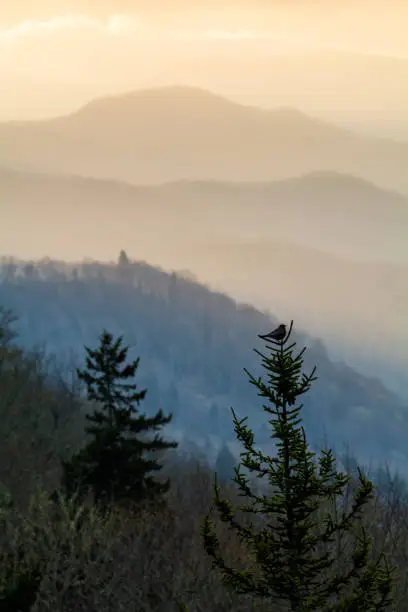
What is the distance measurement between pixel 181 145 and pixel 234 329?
9.73 meters

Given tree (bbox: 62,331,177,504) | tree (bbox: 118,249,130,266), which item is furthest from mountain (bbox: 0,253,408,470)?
tree (bbox: 62,331,177,504)

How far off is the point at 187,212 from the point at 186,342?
23.7 ft

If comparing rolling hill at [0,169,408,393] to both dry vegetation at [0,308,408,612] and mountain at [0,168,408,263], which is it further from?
dry vegetation at [0,308,408,612]

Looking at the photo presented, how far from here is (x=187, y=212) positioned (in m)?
35.6

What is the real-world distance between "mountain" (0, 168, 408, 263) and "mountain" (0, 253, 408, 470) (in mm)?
1689

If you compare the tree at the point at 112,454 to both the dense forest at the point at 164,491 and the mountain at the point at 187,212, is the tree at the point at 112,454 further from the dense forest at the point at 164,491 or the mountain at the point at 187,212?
the mountain at the point at 187,212

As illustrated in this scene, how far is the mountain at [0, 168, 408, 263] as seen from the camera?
1332 inches

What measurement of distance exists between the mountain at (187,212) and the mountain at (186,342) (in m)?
1.69

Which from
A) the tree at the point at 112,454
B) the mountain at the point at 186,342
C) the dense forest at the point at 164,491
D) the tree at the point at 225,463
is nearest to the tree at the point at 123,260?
the dense forest at the point at 164,491

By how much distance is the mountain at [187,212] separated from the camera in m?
33.8

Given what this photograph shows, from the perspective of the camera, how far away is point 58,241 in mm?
33938

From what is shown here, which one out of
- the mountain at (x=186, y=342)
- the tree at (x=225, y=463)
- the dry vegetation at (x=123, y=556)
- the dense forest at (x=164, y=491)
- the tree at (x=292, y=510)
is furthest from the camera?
the mountain at (x=186, y=342)

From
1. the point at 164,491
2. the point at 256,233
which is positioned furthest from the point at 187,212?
the point at 164,491

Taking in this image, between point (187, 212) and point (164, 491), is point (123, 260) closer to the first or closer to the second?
point (187, 212)
